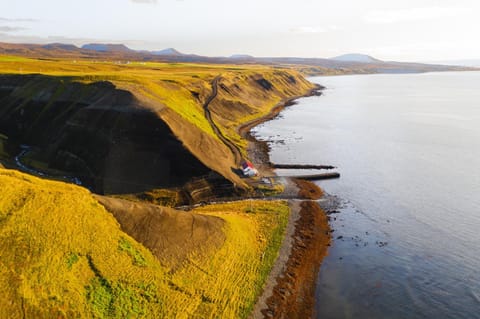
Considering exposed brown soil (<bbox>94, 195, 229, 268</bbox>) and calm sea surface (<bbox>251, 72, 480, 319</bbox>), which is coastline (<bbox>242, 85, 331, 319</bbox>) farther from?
exposed brown soil (<bbox>94, 195, 229, 268</bbox>)

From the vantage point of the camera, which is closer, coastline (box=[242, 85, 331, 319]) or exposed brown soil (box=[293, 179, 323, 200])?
coastline (box=[242, 85, 331, 319])

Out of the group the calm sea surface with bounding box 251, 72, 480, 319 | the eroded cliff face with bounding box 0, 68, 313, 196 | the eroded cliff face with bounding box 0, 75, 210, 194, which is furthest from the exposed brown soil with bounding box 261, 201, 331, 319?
the eroded cliff face with bounding box 0, 75, 210, 194

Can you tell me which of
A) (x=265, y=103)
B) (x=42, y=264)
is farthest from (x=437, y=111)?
(x=42, y=264)

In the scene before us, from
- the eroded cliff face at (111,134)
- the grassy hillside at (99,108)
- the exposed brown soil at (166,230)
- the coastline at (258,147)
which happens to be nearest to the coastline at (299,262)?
the exposed brown soil at (166,230)

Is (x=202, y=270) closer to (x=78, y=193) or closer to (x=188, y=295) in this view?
(x=188, y=295)

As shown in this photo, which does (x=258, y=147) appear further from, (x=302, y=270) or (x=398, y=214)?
(x=302, y=270)

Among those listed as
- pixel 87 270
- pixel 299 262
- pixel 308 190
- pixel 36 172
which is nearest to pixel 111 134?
pixel 36 172
